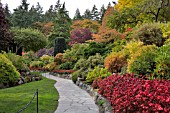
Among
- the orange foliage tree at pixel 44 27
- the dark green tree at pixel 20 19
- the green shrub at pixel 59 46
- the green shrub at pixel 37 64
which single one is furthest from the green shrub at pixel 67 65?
the dark green tree at pixel 20 19

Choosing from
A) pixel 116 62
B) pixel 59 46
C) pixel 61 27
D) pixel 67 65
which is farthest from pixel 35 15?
pixel 116 62

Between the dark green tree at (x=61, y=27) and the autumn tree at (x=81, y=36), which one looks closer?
the autumn tree at (x=81, y=36)

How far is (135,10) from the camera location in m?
16.9

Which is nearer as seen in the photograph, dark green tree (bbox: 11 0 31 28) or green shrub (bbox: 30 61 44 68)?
green shrub (bbox: 30 61 44 68)

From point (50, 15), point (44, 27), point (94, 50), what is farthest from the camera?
point (50, 15)

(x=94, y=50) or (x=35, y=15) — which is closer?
(x=94, y=50)

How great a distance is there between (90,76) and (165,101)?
8.34 m

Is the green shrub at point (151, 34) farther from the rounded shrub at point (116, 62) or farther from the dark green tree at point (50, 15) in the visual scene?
the dark green tree at point (50, 15)

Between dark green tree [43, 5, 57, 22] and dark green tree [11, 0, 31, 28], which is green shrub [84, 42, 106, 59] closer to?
dark green tree [11, 0, 31, 28]

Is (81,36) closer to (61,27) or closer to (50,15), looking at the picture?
(61,27)

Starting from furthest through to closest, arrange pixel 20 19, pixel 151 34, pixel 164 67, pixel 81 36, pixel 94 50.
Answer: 1. pixel 20 19
2. pixel 81 36
3. pixel 94 50
4. pixel 151 34
5. pixel 164 67

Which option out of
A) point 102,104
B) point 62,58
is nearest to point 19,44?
point 62,58

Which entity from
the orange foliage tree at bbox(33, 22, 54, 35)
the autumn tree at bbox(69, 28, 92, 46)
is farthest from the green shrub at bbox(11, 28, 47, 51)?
the orange foliage tree at bbox(33, 22, 54, 35)

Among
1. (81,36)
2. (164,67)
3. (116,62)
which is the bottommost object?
(164,67)
